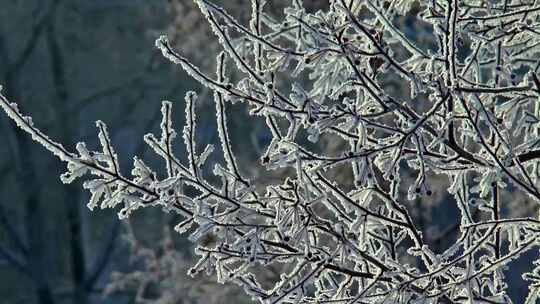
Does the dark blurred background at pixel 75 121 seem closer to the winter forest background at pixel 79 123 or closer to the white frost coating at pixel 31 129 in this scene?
the winter forest background at pixel 79 123

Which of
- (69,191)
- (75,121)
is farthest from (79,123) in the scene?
(69,191)

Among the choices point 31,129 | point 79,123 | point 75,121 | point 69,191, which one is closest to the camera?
point 31,129

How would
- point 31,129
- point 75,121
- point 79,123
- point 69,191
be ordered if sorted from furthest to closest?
1. point 79,123
2. point 75,121
3. point 69,191
4. point 31,129

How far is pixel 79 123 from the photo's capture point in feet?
64.4

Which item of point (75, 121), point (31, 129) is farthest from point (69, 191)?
point (31, 129)

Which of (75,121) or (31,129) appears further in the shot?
(75,121)

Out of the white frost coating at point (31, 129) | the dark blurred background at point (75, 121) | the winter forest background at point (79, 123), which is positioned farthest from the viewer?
the dark blurred background at point (75, 121)

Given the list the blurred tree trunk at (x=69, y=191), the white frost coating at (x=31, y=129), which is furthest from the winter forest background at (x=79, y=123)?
the white frost coating at (x=31, y=129)

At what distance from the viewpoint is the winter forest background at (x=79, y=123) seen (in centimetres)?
1672

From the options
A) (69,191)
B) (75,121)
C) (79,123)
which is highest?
(79,123)

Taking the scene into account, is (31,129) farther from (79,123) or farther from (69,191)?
(79,123)

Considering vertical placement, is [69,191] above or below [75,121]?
below

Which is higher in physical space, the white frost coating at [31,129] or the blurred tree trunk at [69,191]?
the blurred tree trunk at [69,191]

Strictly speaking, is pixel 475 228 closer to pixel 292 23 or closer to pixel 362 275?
pixel 362 275
